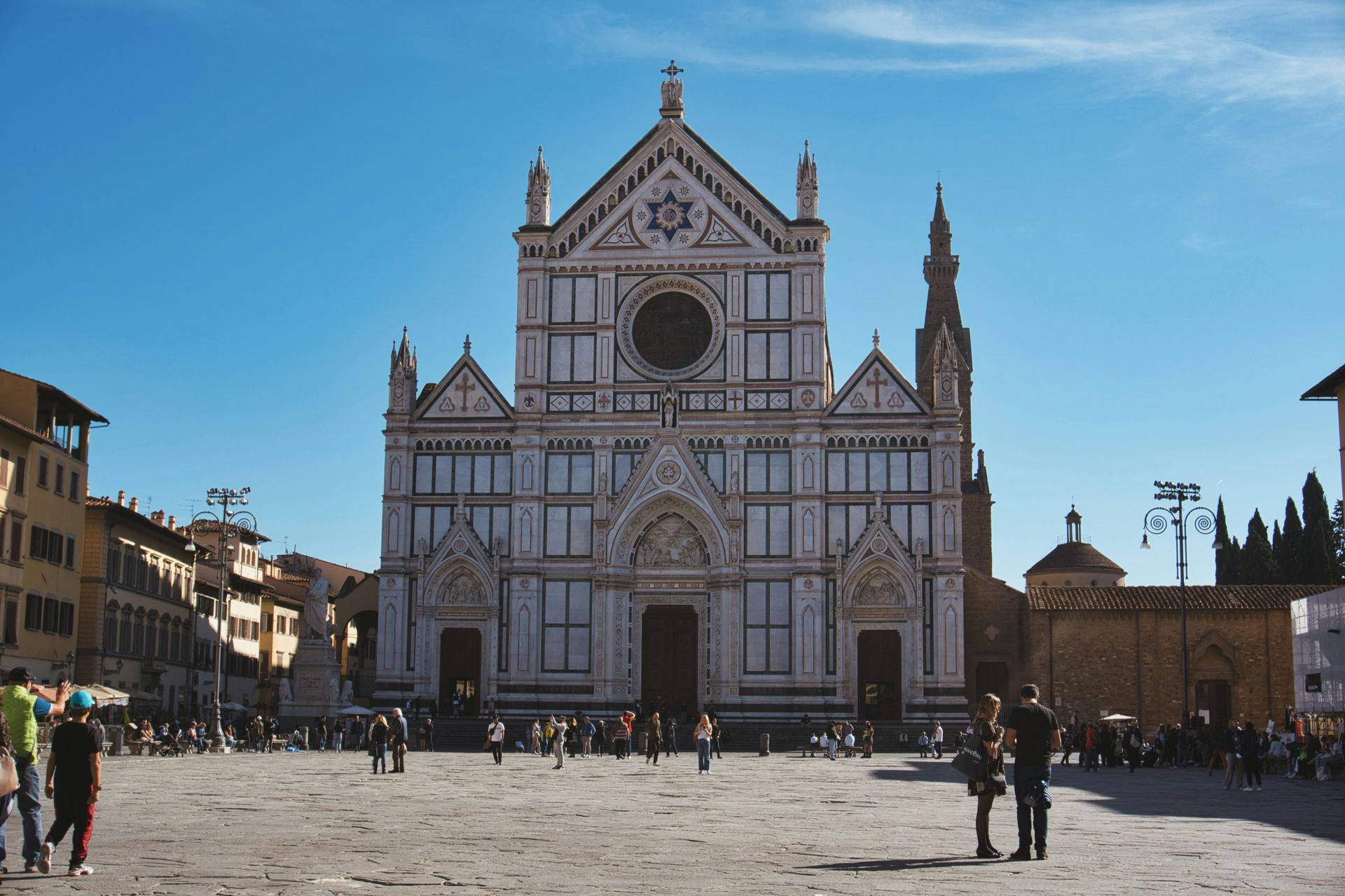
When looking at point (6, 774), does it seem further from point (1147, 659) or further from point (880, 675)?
point (1147, 659)

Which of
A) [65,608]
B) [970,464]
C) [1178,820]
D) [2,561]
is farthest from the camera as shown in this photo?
[970,464]

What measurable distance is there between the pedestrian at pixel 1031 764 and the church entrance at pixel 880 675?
119 ft

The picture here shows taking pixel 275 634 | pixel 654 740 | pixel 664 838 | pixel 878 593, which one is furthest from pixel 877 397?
pixel 664 838

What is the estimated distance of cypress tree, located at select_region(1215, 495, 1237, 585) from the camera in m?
71.7

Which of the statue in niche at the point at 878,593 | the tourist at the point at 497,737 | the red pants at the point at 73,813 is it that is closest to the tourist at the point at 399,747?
the tourist at the point at 497,737

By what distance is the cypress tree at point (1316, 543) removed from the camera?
6272cm

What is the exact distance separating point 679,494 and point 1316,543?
2889 centimetres

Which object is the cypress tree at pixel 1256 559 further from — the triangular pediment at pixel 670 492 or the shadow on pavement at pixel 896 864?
the shadow on pavement at pixel 896 864

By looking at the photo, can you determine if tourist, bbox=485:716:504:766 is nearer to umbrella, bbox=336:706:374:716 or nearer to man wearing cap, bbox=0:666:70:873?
umbrella, bbox=336:706:374:716

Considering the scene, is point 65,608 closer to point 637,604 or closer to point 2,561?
point 2,561

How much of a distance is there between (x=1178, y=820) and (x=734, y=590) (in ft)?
105

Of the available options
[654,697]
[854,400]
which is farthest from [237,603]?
[854,400]

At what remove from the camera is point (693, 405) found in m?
52.1

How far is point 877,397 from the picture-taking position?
51719mm
